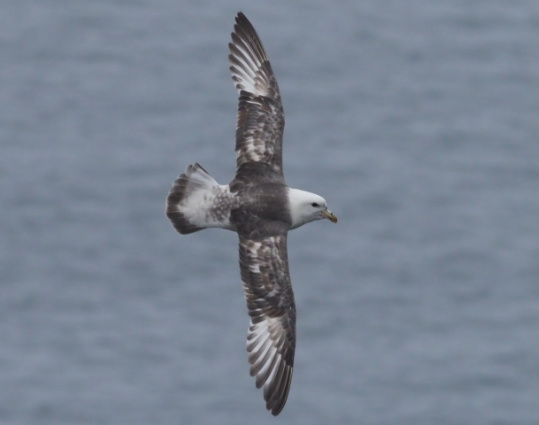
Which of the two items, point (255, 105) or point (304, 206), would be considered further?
point (255, 105)

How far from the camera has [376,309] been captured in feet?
145

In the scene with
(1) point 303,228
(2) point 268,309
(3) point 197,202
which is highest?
(1) point 303,228

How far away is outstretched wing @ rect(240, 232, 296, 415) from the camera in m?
18.7

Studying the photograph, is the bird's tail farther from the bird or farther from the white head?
the white head

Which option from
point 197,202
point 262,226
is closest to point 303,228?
point 197,202

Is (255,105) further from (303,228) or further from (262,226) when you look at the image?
(303,228)

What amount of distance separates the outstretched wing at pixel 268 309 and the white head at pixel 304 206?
481mm

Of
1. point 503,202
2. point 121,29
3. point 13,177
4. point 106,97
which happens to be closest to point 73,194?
point 13,177

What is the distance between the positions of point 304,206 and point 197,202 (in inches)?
58.9

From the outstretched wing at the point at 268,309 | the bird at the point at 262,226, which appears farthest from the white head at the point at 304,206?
the outstretched wing at the point at 268,309

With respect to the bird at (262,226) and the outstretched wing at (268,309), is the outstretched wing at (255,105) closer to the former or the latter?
the bird at (262,226)

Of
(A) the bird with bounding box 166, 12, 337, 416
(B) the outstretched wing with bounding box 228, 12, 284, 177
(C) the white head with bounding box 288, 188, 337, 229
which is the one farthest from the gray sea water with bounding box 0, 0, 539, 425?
(C) the white head with bounding box 288, 188, 337, 229

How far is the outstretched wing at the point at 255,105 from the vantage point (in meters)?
20.0

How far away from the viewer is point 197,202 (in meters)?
19.2
